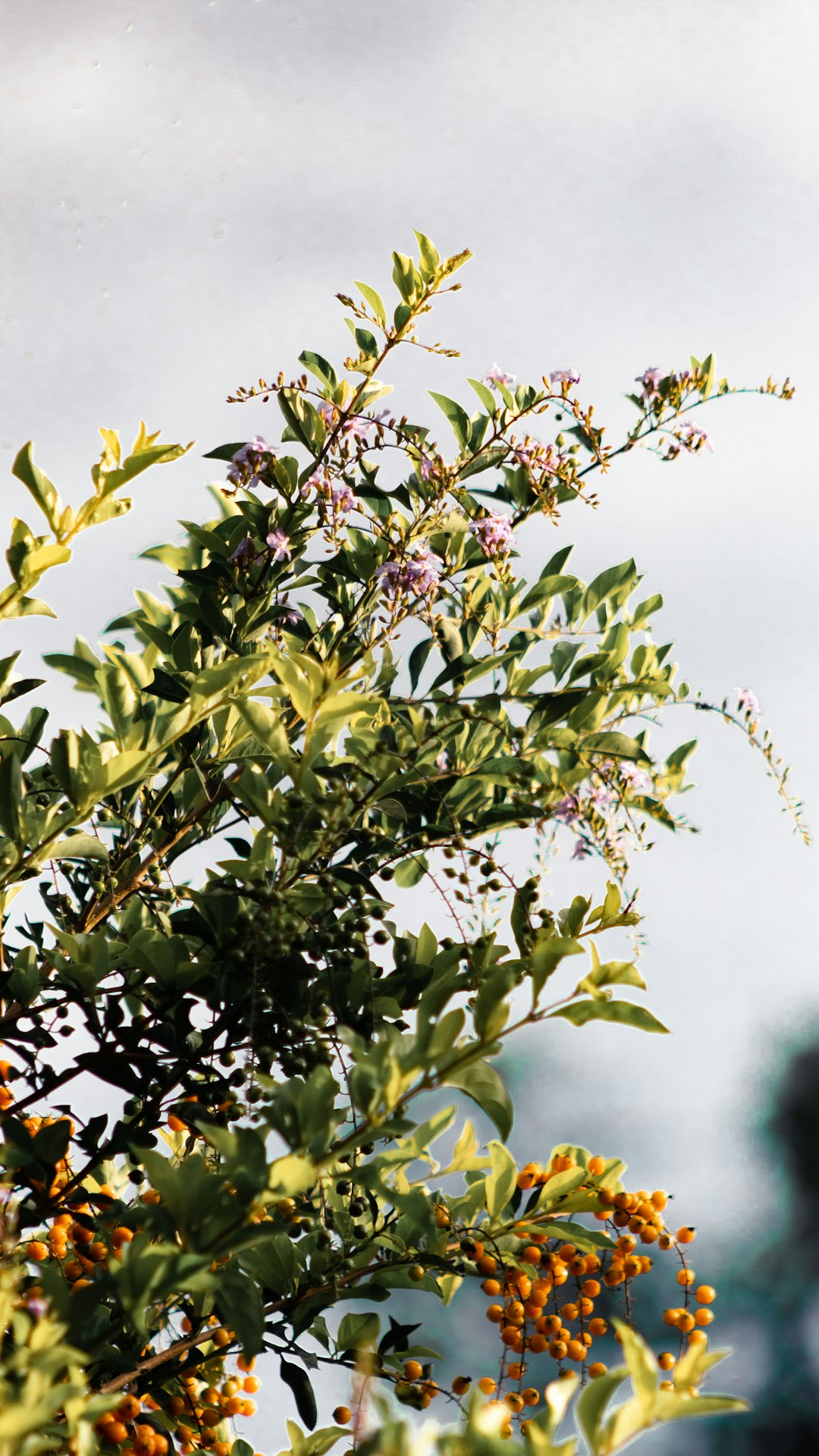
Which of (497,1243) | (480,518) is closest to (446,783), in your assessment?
(480,518)

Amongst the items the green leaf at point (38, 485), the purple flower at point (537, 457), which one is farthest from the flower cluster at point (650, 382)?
the green leaf at point (38, 485)

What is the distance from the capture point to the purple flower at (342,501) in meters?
0.98

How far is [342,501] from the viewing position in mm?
976

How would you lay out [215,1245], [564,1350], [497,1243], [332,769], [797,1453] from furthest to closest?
[797,1453] < [564,1350] < [497,1243] < [332,769] < [215,1245]

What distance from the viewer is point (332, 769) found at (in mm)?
818

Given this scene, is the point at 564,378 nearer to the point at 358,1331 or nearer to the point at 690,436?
the point at 690,436

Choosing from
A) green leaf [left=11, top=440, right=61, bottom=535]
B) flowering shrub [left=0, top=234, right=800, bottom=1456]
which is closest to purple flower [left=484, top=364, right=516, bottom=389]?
flowering shrub [left=0, top=234, right=800, bottom=1456]

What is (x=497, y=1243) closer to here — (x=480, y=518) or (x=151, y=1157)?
(x=151, y=1157)

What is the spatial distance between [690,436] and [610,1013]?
0.76m

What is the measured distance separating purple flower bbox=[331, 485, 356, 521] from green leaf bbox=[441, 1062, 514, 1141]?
51cm

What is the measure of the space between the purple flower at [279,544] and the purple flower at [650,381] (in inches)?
17.2

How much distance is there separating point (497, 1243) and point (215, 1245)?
47 centimetres

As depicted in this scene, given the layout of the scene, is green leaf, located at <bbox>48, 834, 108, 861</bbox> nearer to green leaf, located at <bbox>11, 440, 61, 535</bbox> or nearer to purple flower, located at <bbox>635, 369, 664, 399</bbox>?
green leaf, located at <bbox>11, 440, 61, 535</bbox>

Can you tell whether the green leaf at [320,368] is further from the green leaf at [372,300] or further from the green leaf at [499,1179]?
the green leaf at [499,1179]
